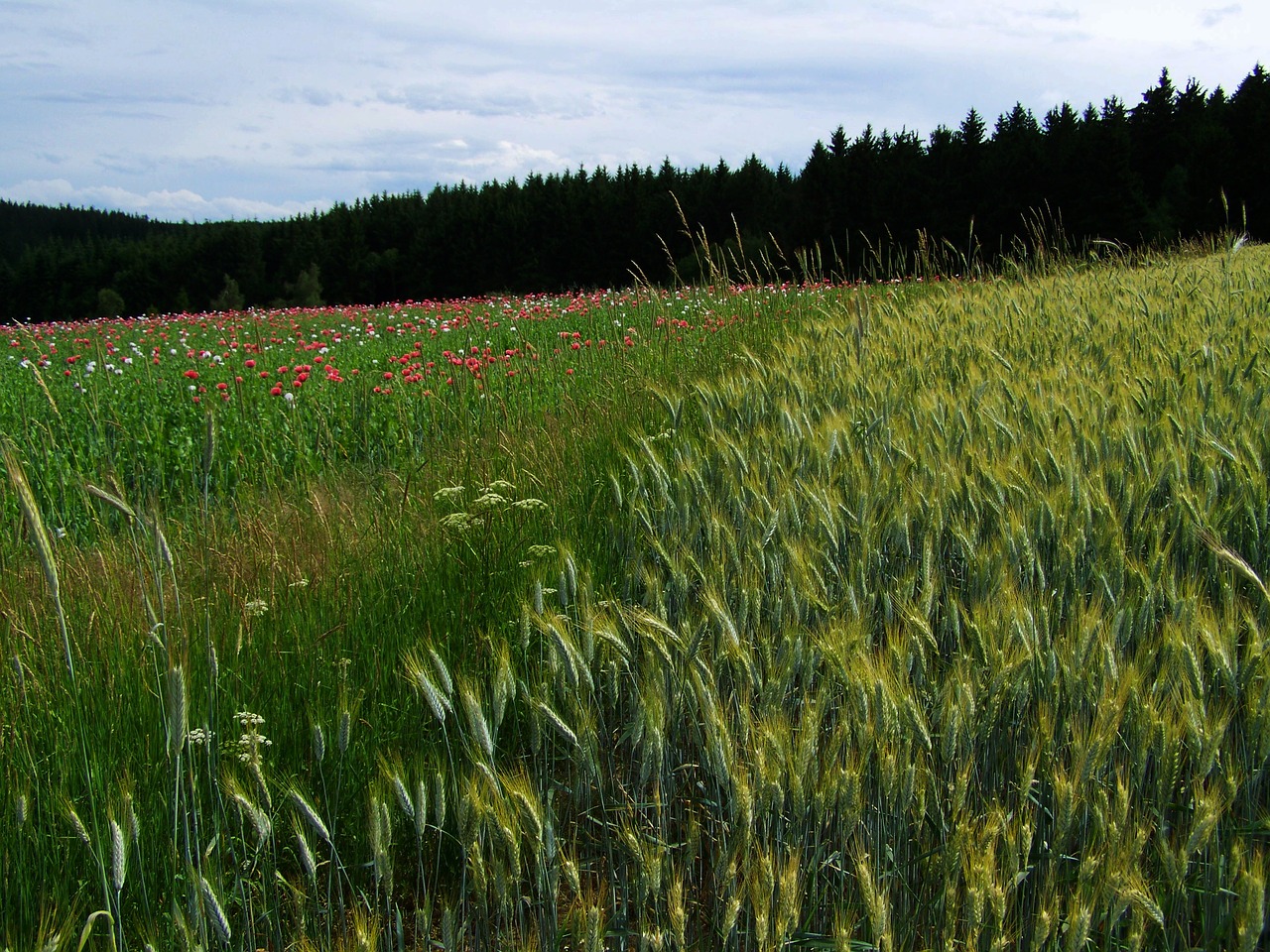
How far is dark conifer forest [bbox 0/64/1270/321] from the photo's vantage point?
2664cm

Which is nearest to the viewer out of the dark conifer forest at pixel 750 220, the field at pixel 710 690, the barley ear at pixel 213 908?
the barley ear at pixel 213 908

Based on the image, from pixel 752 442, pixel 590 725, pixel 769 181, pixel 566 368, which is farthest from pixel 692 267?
pixel 590 725

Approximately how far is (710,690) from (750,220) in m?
40.2

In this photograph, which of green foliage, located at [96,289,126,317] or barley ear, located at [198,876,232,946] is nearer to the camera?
barley ear, located at [198,876,232,946]

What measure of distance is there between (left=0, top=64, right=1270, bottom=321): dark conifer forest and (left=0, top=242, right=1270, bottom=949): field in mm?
6637

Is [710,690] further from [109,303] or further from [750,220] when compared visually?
[109,303]

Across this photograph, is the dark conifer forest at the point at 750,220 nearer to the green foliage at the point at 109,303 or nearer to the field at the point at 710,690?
the green foliage at the point at 109,303

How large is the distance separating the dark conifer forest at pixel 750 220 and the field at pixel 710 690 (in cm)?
664

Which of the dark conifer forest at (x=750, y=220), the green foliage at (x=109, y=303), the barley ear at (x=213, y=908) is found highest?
the dark conifer forest at (x=750, y=220)

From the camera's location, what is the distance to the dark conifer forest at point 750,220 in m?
26.6

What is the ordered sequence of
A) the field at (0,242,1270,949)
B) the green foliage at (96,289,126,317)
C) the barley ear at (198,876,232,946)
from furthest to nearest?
1. the green foliage at (96,289,126,317)
2. the field at (0,242,1270,949)
3. the barley ear at (198,876,232,946)

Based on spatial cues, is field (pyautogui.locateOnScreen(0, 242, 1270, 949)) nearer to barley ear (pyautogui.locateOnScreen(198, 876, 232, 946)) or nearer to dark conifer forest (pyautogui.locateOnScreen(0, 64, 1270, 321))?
barley ear (pyautogui.locateOnScreen(198, 876, 232, 946))

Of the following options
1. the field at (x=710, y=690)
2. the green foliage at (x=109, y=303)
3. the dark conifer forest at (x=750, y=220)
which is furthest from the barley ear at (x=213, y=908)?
the green foliage at (x=109, y=303)

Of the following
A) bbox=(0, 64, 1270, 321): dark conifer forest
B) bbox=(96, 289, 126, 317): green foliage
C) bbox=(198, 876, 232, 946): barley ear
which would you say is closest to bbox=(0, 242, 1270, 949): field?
bbox=(198, 876, 232, 946): barley ear
